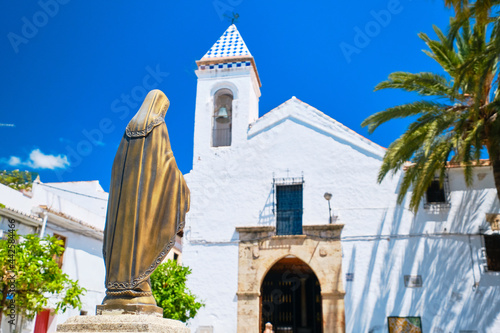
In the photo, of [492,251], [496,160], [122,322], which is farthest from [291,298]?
[122,322]

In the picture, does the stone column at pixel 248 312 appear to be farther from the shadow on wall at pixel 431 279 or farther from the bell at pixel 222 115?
the bell at pixel 222 115

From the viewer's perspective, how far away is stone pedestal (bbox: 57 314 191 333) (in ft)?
10.3

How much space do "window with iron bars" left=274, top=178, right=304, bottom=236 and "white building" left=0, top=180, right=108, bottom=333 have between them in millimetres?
5591

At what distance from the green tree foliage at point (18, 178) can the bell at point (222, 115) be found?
6850mm

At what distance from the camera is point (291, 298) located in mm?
14562

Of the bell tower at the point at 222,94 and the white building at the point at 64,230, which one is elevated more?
the bell tower at the point at 222,94

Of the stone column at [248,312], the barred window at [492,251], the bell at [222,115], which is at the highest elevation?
the bell at [222,115]

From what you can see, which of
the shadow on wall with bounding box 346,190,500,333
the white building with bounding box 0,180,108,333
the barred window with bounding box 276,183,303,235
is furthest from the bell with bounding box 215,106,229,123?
the shadow on wall with bounding box 346,190,500,333

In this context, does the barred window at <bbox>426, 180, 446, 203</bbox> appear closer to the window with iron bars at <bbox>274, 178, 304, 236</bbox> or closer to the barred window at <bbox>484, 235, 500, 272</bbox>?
the barred window at <bbox>484, 235, 500, 272</bbox>

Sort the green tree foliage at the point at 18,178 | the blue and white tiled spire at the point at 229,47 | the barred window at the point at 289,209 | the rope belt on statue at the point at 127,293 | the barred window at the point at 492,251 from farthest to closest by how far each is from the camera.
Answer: the green tree foliage at the point at 18,178
the blue and white tiled spire at the point at 229,47
the barred window at the point at 289,209
the barred window at the point at 492,251
the rope belt on statue at the point at 127,293

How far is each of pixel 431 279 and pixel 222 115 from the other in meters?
7.33

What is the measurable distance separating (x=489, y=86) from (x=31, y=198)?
1188 cm

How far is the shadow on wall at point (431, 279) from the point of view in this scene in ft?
38.9

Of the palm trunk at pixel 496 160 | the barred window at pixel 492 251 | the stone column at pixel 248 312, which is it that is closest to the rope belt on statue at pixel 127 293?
the palm trunk at pixel 496 160
